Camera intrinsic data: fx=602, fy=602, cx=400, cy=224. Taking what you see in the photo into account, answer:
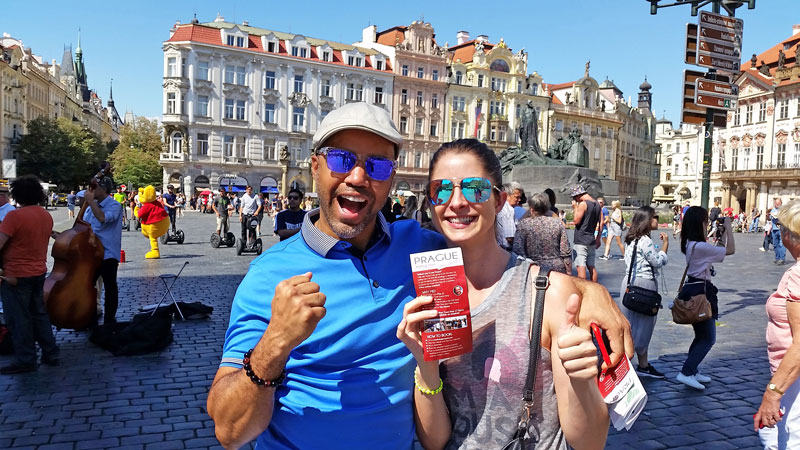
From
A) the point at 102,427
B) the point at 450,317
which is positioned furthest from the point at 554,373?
the point at 102,427

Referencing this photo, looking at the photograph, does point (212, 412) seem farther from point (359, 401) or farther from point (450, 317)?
point (450, 317)

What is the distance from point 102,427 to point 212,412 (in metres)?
3.63

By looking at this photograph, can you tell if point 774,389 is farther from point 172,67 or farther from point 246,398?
point 172,67

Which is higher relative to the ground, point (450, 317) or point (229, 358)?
point (450, 317)

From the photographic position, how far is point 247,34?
51812mm

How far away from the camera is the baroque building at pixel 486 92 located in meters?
62.6

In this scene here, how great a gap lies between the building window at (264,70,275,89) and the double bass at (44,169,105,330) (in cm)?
4761

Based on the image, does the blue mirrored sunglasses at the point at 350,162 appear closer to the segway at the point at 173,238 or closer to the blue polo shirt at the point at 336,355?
the blue polo shirt at the point at 336,355

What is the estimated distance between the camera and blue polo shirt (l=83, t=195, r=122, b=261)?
8.05m

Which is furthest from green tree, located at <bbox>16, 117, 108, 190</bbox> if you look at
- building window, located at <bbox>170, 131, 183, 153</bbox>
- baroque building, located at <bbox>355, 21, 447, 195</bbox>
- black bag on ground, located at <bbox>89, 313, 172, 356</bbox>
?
black bag on ground, located at <bbox>89, 313, 172, 356</bbox>

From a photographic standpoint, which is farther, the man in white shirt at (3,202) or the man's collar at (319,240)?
the man in white shirt at (3,202)

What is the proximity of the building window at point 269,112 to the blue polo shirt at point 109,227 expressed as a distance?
1828 inches

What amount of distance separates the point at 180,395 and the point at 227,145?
48.3 m

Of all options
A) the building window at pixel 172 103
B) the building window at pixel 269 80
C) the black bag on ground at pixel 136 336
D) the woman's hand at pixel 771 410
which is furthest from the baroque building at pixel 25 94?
the woman's hand at pixel 771 410
